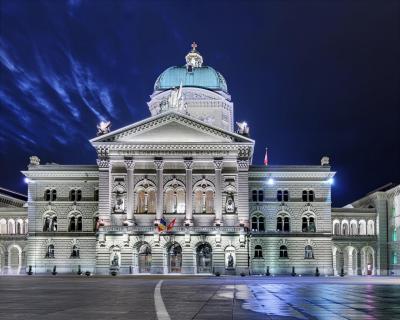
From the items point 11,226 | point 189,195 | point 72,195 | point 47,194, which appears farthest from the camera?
point 11,226

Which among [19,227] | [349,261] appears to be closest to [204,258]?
[19,227]

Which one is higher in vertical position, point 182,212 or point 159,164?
point 159,164

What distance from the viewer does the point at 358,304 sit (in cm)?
2631

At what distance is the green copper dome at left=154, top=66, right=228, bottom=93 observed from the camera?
4592 inches

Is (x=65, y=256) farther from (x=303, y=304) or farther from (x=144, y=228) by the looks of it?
(x=303, y=304)

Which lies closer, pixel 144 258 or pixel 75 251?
pixel 144 258

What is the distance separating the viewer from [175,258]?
95688mm

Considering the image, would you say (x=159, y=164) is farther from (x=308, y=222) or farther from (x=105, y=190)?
(x=308, y=222)

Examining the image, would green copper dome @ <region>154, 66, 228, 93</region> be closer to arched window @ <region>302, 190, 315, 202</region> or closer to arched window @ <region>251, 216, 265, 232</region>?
arched window @ <region>302, 190, 315, 202</region>

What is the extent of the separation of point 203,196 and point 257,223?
33.0 feet

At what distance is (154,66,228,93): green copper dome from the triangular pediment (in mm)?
20826

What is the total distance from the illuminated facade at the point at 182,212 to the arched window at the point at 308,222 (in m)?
0.14

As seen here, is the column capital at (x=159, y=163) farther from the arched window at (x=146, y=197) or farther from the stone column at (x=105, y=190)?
the stone column at (x=105, y=190)

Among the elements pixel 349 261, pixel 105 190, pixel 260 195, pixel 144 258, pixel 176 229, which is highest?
pixel 105 190
